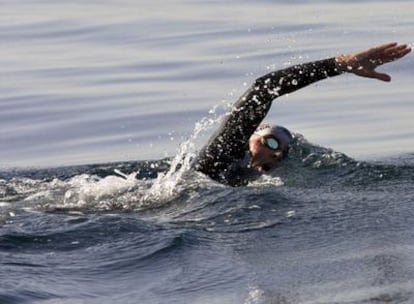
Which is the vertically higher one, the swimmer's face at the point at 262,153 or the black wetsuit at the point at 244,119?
the black wetsuit at the point at 244,119

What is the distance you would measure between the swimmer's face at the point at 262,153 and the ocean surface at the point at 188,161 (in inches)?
3.9

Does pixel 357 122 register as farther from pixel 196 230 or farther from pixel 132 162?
pixel 196 230

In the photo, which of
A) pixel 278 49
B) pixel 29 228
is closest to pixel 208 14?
pixel 278 49

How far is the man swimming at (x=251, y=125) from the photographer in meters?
9.57

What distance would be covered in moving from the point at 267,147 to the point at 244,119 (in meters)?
0.59

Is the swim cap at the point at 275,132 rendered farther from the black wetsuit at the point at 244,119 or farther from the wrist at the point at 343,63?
the wrist at the point at 343,63

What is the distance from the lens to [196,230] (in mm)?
8289

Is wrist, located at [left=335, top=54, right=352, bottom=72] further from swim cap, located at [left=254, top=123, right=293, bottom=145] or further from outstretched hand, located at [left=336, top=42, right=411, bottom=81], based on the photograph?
swim cap, located at [left=254, top=123, right=293, bottom=145]

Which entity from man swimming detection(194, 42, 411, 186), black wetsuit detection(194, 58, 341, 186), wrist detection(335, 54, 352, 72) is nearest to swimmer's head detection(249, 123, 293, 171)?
man swimming detection(194, 42, 411, 186)

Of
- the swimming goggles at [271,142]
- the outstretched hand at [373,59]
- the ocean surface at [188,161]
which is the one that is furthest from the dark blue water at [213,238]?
the outstretched hand at [373,59]

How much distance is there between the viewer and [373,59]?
9172mm

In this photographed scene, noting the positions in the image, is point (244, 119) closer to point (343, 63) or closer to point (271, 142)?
point (271, 142)

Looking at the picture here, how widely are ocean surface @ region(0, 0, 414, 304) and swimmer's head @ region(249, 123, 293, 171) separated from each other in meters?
0.11

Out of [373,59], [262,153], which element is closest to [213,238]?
[373,59]
